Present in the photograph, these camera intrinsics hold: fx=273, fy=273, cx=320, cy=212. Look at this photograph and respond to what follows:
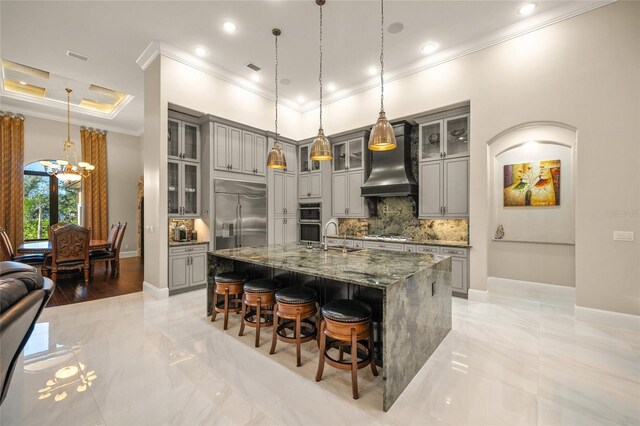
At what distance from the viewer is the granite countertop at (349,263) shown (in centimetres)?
200

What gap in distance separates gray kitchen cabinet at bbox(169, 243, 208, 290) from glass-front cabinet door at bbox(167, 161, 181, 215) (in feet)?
2.21

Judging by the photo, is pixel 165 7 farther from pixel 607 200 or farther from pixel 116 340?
pixel 607 200

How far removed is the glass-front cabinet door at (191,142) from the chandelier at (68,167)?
3259 mm

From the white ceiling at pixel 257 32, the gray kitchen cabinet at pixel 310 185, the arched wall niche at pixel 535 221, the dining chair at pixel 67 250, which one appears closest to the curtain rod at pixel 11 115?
the white ceiling at pixel 257 32

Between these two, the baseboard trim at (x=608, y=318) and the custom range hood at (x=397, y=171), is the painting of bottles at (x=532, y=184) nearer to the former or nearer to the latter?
the custom range hood at (x=397, y=171)

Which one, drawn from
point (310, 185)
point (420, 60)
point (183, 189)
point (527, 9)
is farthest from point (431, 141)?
point (183, 189)

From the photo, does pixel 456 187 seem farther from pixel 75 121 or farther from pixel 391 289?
pixel 75 121

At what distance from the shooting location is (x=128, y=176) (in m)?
8.36

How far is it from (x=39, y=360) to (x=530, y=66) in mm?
6489

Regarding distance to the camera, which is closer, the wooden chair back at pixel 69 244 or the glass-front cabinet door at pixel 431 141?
the glass-front cabinet door at pixel 431 141

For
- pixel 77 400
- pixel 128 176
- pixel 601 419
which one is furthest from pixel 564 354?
pixel 128 176

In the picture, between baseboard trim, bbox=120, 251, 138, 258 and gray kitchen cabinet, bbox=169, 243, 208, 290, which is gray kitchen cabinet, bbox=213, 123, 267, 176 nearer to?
gray kitchen cabinet, bbox=169, 243, 208, 290

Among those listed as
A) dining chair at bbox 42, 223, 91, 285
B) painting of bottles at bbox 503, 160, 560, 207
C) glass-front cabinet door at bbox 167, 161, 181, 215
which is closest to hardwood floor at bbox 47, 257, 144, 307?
dining chair at bbox 42, 223, 91, 285

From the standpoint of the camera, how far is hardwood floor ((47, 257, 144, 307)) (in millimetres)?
4246
